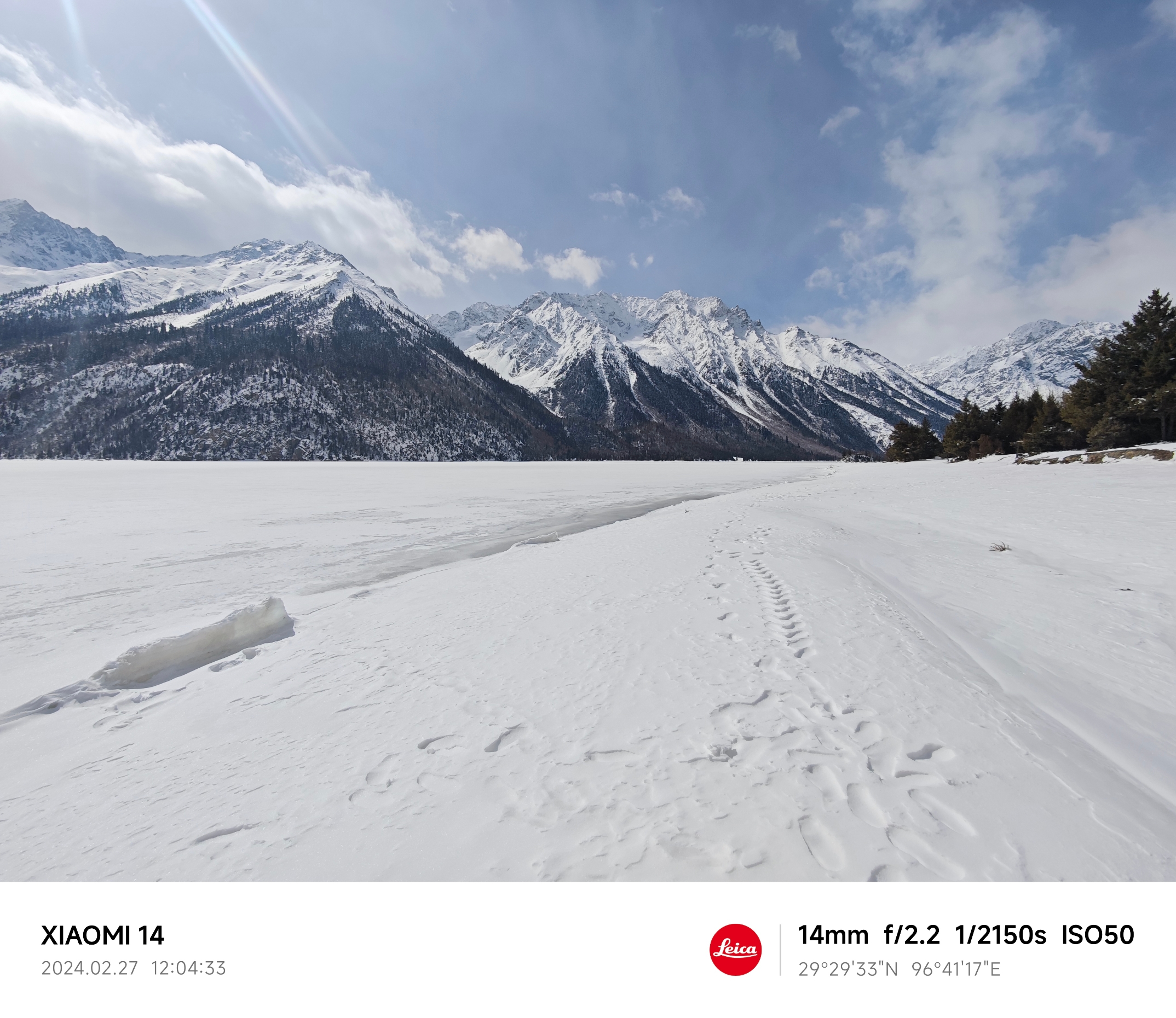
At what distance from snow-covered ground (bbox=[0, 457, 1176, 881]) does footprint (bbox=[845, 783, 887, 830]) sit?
2 cm

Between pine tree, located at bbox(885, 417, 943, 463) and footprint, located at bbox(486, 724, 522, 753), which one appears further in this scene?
pine tree, located at bbox(885, 417, 943, 463)

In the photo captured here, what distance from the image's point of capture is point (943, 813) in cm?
271

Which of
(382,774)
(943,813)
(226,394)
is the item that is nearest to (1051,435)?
(943,813)

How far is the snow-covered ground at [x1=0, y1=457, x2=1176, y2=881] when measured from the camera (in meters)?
2.59

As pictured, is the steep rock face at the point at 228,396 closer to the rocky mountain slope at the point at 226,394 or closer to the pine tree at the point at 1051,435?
the rocky mountain slope at the point at 226,394

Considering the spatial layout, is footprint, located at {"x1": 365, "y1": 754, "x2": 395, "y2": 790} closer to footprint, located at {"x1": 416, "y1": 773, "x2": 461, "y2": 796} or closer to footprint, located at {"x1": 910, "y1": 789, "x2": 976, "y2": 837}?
footprint, located at {"x1": 416, "y1": 773, "x2": 461, "y2": 796}

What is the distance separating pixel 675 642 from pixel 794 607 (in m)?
2.11

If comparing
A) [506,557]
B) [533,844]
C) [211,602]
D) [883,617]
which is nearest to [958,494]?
[883,617]

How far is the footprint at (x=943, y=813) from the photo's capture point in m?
2.59

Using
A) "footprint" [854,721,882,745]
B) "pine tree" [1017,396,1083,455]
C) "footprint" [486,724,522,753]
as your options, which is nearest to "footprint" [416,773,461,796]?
"footprint" [486,724,522,753]

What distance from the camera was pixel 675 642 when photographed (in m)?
5.47

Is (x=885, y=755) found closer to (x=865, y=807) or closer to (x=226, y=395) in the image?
(x=865, y=807)
